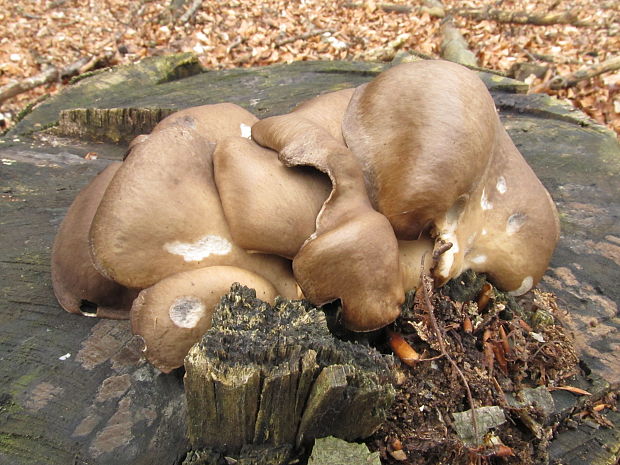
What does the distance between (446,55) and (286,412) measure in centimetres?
725

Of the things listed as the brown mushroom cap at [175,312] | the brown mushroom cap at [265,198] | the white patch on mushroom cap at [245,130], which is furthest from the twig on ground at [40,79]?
the brown mushroom cap at [175,312]

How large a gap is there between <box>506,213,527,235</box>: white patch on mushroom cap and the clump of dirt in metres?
0.31

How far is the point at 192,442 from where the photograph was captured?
1.96m

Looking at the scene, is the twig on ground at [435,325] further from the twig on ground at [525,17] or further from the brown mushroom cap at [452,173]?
the twig on ground at [525,17]

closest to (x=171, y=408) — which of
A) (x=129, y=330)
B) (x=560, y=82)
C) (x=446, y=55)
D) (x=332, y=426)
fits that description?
(x=129, y=330)

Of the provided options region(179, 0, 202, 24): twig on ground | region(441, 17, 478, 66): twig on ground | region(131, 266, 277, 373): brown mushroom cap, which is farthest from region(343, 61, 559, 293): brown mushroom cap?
region(179, 0, 202, 24): twig on ground

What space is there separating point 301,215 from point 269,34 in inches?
305

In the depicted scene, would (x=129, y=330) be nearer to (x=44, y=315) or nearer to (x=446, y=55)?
(x=44, y=315)

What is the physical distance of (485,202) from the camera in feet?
8.75

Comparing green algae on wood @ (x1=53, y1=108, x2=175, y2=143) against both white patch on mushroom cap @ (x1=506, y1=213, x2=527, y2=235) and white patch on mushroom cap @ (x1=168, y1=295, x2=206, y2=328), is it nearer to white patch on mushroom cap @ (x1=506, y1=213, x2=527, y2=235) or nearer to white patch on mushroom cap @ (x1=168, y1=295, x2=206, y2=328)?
white patch on mushroom cap @ (x1=168, y1=295, x2=206, y2=328)

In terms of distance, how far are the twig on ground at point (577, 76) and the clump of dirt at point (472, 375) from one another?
4.90m

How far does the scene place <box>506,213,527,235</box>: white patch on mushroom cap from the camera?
267 cm

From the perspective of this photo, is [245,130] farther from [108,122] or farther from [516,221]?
[108,122]

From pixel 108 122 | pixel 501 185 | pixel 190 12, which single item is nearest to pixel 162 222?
pixel 501 185
